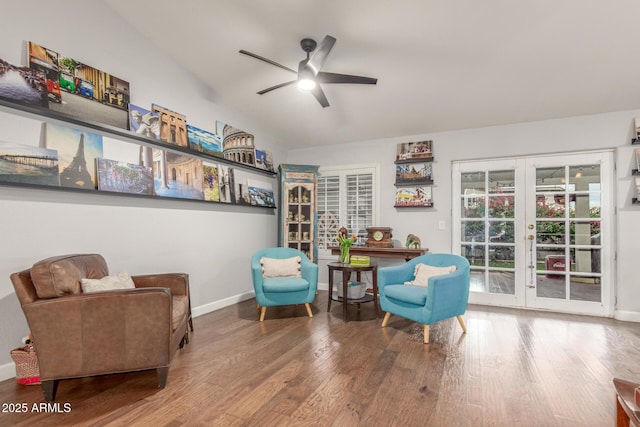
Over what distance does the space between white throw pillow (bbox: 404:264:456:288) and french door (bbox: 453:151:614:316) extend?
52.7 inches

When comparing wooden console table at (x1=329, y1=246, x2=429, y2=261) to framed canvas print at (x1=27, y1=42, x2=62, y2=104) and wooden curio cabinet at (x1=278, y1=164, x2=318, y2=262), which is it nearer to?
wooden curio cabinet at (x1=278, y1=164, x2=318, y2=262)

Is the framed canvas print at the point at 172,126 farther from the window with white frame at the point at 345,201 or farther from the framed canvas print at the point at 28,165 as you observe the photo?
the window with white frame at the point at 345,201

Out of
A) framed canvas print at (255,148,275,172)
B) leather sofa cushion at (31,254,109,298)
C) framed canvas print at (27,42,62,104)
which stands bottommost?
leather sofa cushion at (31,254,109,298)

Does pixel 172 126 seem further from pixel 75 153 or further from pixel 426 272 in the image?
pixel 426 272

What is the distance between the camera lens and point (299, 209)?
5012 mm

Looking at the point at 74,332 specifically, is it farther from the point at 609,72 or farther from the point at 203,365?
the point at 609,72

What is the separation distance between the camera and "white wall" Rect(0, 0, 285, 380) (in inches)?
85.0

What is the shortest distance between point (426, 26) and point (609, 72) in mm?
2034

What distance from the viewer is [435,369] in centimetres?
234

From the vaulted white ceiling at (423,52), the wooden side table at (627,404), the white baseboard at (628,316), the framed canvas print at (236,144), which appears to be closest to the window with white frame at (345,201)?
the vaulted white ceiling at (423,52)

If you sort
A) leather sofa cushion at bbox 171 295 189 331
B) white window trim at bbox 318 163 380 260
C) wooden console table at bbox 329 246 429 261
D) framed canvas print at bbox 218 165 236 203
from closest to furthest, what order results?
leather sofa cushion at bbox 171 295 189 331, framed canvas print at bbox 218 165 236 203, wooden console table at bbox 329 246 429 261, white window trim at bbox 318 163 380 260

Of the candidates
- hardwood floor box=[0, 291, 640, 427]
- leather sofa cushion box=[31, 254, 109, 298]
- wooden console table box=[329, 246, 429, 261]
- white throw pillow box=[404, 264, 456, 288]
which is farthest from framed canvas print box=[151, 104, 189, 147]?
white throw pillow box=[404, 264, 456, 288]

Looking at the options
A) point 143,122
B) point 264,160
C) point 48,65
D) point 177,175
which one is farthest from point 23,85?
point 264,160

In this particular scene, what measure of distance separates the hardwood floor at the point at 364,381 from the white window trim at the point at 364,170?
2033 mm
